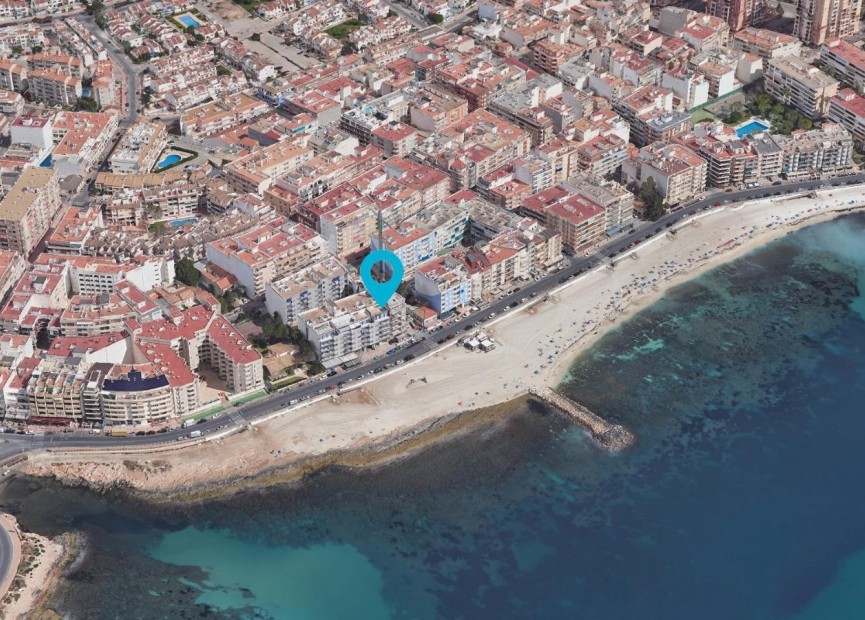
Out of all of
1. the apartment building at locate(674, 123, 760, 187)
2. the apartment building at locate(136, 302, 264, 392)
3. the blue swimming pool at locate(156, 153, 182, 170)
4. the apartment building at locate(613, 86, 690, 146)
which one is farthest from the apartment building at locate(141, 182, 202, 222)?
the apartment building at locate(674, 123, 760, 187)

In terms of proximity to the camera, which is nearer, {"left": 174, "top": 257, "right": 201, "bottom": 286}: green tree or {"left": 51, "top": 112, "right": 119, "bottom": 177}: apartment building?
{"left": 174, "top": 257, "right": 201, "bottom": 286}: green tree

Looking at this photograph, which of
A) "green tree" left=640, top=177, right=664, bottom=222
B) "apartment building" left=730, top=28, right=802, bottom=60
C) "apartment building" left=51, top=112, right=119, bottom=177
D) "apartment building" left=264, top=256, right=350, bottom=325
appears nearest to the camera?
"apartment building" left=264, top=256, right=350, bottom=325

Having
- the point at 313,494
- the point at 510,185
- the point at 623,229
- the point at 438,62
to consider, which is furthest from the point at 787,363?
the point at 438,62

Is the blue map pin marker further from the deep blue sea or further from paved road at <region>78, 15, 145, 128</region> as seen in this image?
paved road at <region>78, 15, 145, 128</region>

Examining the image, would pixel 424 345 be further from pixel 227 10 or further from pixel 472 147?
pixel 227 10

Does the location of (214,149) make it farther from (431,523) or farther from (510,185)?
(431,523)

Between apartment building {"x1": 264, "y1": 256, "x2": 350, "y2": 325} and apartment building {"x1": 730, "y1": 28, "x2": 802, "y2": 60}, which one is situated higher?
apartment building {"x1": 730, "y1": 28, "x2": 802, "y2": 60}

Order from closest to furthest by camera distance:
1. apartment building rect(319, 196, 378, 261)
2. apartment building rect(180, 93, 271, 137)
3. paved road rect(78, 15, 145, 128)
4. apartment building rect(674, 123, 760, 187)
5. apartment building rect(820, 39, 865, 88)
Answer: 1. apartment building rect(319, 196, 378, 261)
2. apartment building rect(674, 123, 760, 187)
3. apartment building rect(180, 93, 271, 137)
4. paved road rect(78, 15, 145, 128)
5. apartment building rect(820, 39, 865, 88)

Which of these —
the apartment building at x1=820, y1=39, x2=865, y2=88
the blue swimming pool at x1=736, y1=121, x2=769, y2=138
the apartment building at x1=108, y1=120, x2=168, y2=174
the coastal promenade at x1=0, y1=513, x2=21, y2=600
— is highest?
the apartment building at x1=820, y1=39, x2=865, y2=88
